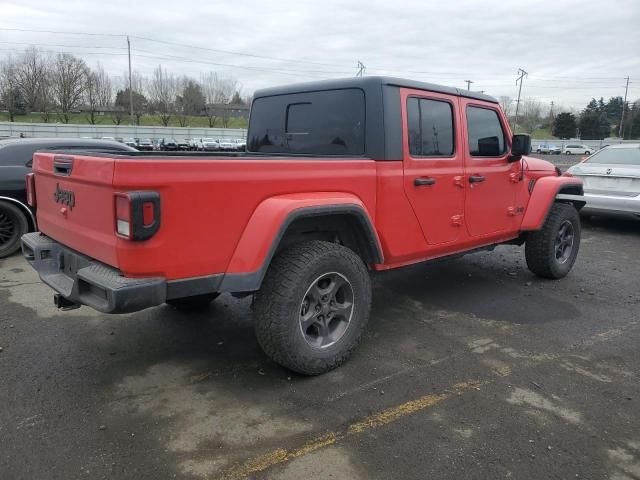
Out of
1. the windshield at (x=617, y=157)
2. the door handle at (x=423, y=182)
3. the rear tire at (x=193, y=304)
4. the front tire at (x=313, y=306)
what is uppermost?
the windshield at (x=617, y=157)

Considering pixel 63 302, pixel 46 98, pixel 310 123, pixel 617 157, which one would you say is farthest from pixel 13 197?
pixel 46 98

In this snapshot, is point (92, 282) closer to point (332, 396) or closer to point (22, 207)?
point (332, 396)

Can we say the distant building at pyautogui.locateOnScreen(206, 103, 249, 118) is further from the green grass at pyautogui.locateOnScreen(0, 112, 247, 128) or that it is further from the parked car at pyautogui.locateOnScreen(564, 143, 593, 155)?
the parked car at pyautogui.locateOnScreen(564, 143, 593, 155)

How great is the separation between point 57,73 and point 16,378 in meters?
74.4

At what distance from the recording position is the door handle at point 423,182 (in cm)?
401

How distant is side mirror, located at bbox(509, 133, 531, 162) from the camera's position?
500 cm

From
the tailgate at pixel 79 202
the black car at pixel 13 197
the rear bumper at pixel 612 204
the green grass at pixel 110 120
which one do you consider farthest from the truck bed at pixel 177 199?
the green grass at pixel 110 120

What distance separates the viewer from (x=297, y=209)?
122 inches

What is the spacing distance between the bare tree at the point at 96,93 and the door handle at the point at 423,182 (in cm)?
7202

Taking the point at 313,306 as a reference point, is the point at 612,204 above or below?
above

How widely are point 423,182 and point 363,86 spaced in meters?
0.88

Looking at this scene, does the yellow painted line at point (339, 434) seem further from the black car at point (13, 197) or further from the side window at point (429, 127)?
the black car at point (13, 197)

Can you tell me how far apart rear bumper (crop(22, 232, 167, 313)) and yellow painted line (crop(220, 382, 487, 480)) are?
38.4 inches

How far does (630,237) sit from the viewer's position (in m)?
8.91
